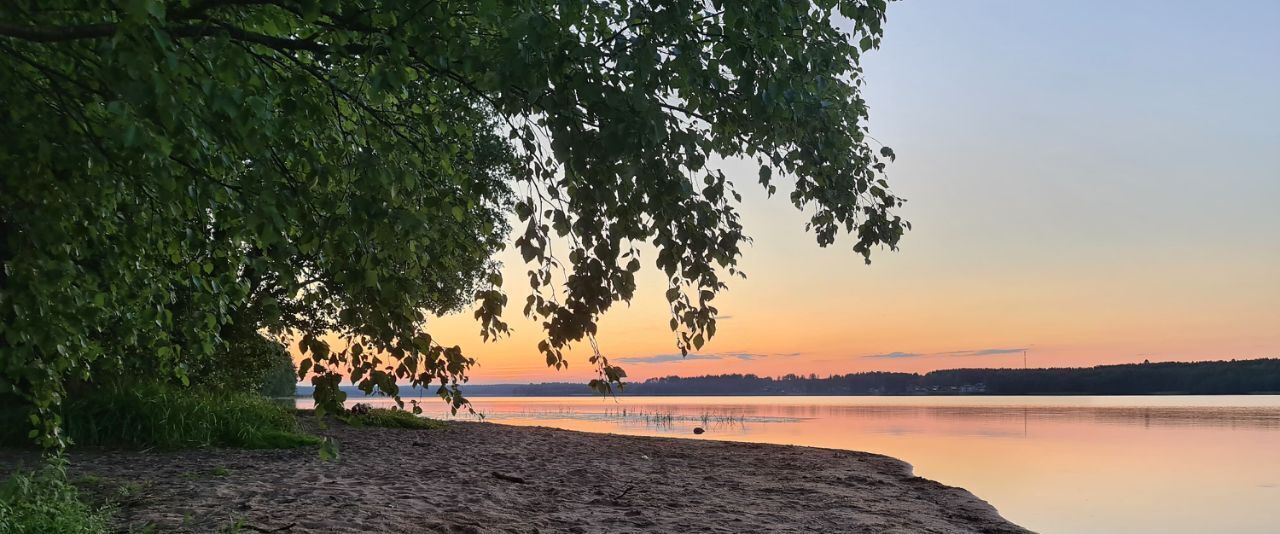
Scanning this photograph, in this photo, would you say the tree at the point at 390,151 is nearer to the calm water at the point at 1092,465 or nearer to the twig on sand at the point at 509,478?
the twig on sand at the point at 509,478

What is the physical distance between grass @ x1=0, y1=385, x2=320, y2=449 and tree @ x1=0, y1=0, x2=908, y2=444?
6.03 meters

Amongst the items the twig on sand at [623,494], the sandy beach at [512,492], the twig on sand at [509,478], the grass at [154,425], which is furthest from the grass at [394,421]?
the twig on sand at [623,494]

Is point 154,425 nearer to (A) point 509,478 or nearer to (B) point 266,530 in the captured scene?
(A) point 509,478

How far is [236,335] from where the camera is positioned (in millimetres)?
18188

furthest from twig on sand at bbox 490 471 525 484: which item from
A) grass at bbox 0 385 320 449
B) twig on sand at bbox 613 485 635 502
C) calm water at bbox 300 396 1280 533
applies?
calm water at bbox 300 396 1280 533

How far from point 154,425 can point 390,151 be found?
9.34m

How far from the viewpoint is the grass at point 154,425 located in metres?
11.8

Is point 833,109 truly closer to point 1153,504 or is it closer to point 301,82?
point 301,82

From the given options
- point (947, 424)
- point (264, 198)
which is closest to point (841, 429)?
point (947, 424)

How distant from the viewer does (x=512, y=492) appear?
8898 mm

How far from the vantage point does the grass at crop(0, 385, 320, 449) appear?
38.7 feet

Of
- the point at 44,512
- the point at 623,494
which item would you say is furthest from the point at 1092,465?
the point at 44,512

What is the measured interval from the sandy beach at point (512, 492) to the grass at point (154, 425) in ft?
2.09

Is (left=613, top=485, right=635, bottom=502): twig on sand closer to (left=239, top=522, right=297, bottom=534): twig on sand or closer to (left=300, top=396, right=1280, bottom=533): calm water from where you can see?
(left=239, top=522, right=297, bottom=534): twig on sand
